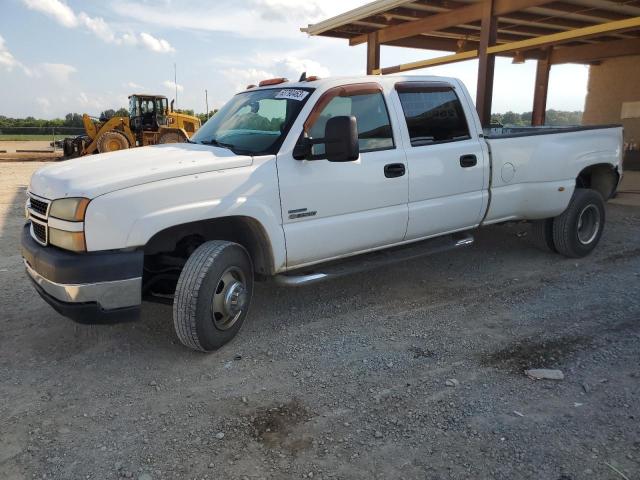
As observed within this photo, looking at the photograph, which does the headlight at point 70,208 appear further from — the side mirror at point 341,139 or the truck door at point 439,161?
the truck door at point 439,161

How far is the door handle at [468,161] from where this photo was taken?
484 centimetres

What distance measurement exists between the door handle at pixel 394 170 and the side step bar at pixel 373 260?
0.72 m

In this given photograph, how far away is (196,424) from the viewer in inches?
112

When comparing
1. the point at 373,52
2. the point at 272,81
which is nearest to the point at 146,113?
the point at 373,52

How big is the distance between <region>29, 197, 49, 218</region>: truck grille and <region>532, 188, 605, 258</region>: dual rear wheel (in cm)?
506

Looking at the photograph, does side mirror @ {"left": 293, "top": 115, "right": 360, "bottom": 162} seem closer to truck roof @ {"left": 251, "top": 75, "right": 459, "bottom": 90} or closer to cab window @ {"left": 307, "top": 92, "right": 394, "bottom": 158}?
cab window @ {"left": 307, "top": 92, "right": 394, "bottom": 158}

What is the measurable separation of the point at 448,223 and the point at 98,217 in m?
3.11

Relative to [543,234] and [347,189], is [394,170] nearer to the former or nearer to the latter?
[347,189]

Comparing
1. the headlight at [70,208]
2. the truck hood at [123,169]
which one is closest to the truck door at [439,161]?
the truck hood at [123,169]

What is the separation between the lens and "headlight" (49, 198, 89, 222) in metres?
3.09

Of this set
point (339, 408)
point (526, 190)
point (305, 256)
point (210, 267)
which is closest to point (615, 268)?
point (526, 190)

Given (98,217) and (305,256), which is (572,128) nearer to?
(305,256)

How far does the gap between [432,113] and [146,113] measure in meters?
17.4

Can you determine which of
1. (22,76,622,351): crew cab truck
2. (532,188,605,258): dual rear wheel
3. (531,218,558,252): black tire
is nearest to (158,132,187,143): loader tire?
(22,76,622,351): crew cab truck
